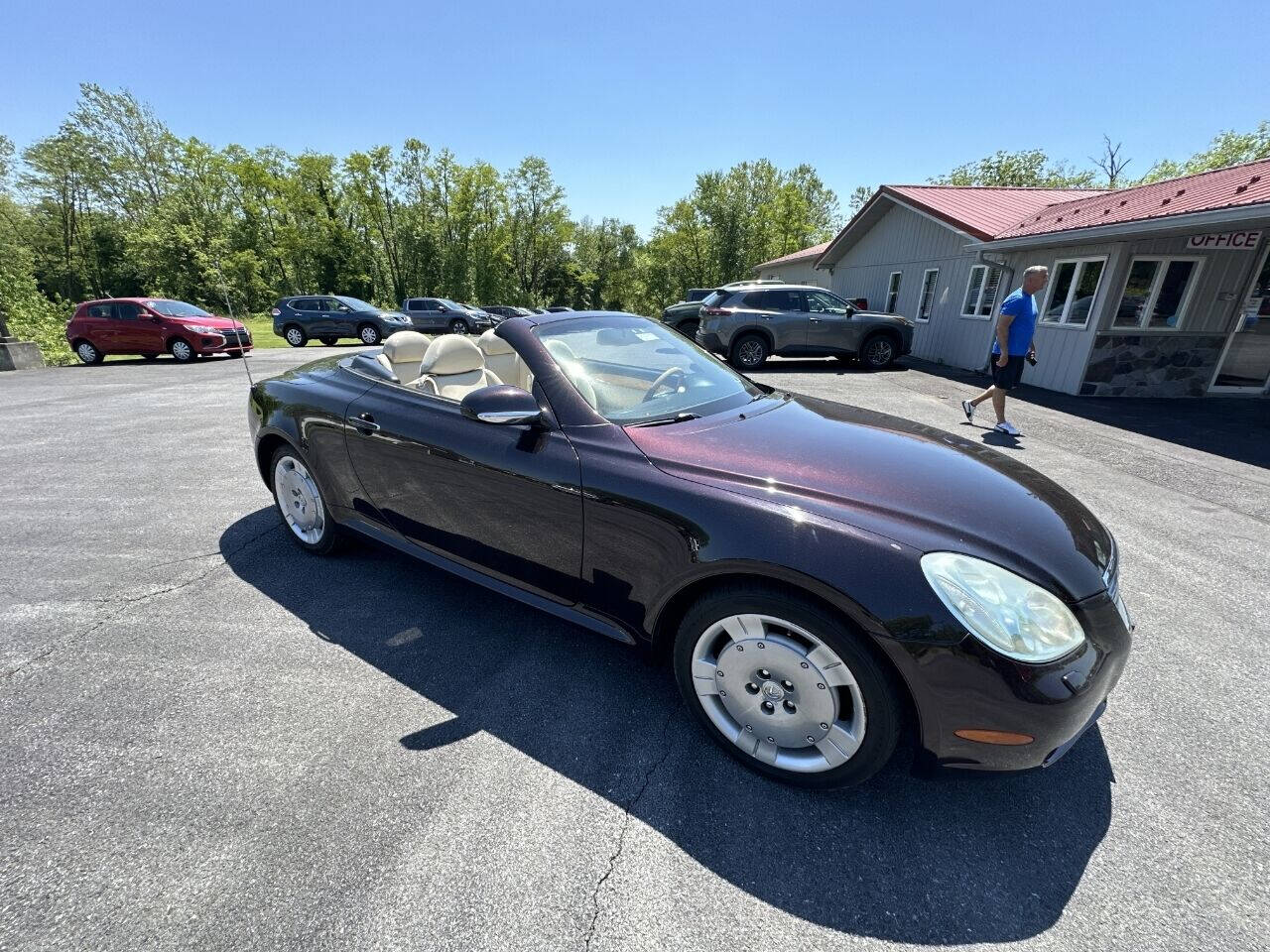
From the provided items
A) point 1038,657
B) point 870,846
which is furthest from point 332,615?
point 1038,657

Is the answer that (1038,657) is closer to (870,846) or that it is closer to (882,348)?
(870,846)

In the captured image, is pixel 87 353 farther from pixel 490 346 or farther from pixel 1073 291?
pixel 1073 291

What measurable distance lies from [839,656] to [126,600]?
3.68 m

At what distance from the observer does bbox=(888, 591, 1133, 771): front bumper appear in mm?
1460

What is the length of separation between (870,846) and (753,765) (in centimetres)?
41

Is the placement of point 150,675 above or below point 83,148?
below

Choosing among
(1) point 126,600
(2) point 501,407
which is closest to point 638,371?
(2) point 501,407

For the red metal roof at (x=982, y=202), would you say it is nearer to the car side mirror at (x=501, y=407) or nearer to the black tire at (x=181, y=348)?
the car side mirror at (x=501, y=407)

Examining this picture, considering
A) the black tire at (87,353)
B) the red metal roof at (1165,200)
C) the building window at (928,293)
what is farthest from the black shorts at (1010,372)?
the black tire at (87,353)

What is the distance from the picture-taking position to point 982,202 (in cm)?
1382

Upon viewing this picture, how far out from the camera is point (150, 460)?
17.9 feet

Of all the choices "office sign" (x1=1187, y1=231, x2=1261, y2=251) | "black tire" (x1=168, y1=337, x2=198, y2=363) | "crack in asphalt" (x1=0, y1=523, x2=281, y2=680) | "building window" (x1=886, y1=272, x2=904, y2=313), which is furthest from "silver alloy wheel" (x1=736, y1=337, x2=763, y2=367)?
"black tire" (x1=168, y1=337, x2=198, y2=363)

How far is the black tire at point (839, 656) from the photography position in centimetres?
159

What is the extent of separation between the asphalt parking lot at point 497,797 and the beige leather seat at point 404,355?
3.97ft
